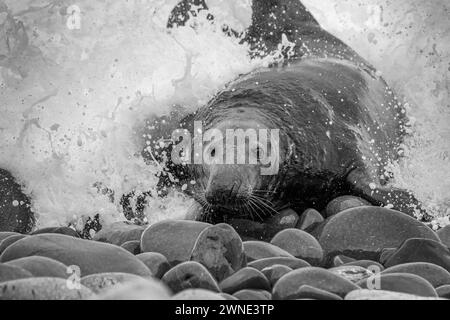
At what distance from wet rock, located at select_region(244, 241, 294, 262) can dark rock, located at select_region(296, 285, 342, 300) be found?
1.03 metres

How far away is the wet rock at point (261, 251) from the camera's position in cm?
425

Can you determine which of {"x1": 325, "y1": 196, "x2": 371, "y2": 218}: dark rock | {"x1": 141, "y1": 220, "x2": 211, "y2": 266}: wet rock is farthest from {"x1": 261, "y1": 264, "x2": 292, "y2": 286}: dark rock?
{"x1": 325, "y1": 196, "x2": 371, "y2": 218}: dark rock

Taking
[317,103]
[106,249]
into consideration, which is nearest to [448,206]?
[317,103]

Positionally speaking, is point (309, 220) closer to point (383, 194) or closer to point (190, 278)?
point (383, 194)

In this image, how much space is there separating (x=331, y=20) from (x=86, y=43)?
4.58 m

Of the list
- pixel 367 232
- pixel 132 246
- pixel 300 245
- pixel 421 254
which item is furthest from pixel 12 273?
pixel 367 232

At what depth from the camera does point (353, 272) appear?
3877 millimetres

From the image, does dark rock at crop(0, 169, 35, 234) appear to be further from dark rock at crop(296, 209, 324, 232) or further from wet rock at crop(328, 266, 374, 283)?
wet rock at crop(328, 266, 374, 283)

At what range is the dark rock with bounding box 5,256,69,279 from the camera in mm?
3295

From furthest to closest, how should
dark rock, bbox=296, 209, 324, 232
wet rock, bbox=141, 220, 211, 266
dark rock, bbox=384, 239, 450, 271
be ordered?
dark rock, bbox=296, 209, 324, 232, wet rock, bbox=141, 220, 211, 266, dark rock, bbox=384, 239, 450, 271

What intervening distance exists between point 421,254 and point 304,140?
248 cm

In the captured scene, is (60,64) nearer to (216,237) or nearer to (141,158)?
(141,158)

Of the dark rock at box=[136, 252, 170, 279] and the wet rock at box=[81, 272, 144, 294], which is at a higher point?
the wet rock at box=[81, 272, 144, 294]

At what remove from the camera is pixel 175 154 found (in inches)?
291
